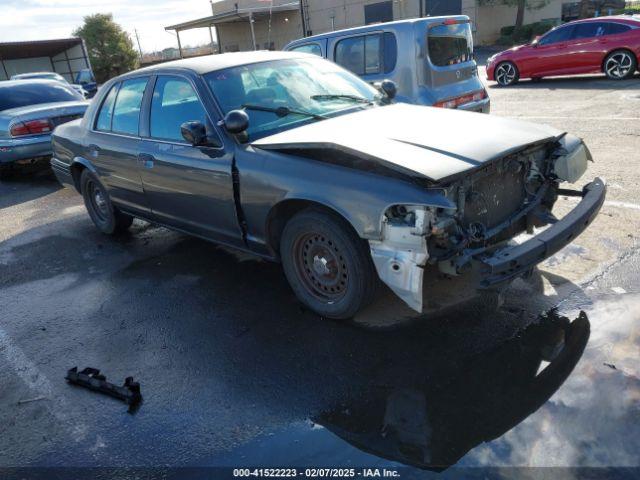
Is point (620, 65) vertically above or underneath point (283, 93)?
underneath

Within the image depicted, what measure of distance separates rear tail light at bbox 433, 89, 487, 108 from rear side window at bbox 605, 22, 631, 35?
6899mm

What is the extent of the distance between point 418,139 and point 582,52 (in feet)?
38.4

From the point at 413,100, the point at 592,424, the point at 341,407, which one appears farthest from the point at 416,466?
the point at 413,100

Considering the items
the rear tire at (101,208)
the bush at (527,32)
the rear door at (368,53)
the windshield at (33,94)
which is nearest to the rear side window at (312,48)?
the rear door at (368,53)

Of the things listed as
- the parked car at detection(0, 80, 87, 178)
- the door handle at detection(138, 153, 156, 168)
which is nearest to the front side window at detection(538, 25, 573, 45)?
the parked car at detection(0, 80, 87, 178)

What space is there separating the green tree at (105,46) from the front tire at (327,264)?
43713 millimetres

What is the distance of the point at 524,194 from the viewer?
3.75 meters

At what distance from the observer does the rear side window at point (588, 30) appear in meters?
12.6

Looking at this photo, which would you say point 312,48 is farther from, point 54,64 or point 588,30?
point 54,64

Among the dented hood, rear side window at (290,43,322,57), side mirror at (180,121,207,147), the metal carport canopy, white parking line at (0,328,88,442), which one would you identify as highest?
the metal carport canopy

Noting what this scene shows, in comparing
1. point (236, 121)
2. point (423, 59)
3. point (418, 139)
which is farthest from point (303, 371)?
point (423, 59)

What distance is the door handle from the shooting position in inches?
182

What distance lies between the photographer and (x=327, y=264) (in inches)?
143

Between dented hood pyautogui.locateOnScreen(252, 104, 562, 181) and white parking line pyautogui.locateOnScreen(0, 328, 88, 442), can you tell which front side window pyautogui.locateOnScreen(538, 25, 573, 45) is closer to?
dented hood pyautogui.locateOnScreen(252, 104, 562, 181)
